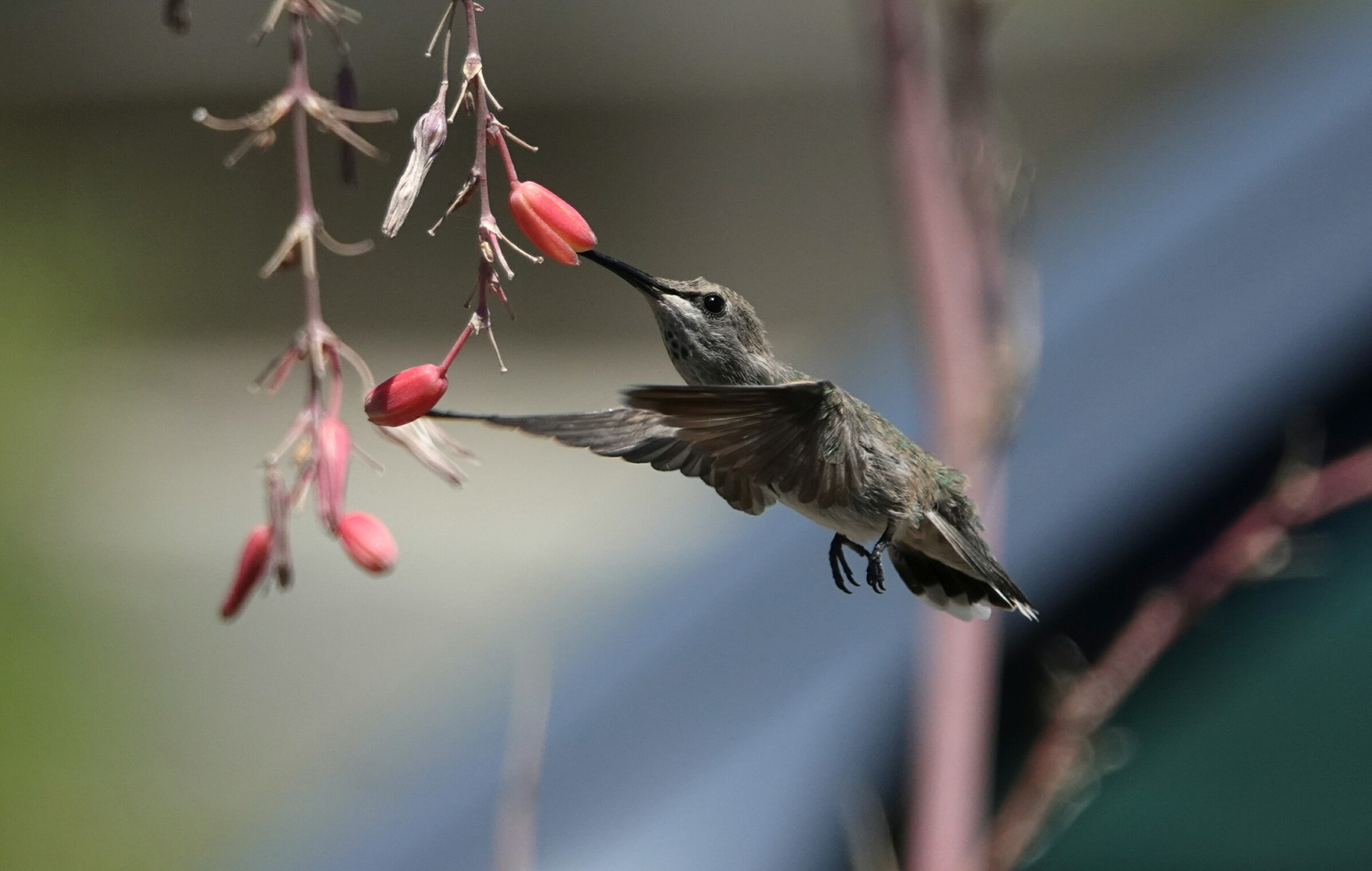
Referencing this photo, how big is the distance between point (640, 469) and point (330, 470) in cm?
527

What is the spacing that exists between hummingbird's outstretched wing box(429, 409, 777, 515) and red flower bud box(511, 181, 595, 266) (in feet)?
0.32

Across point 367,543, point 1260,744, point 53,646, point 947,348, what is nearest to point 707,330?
point 947,348

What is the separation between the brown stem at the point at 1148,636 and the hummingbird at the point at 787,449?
0.22 metres

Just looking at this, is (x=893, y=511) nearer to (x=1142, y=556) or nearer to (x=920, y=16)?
(x=920, y=16)

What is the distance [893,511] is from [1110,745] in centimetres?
78

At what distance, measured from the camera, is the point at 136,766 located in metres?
4.13

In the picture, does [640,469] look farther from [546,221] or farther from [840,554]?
[546,221]

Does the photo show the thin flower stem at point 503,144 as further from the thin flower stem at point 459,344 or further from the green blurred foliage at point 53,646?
the green blurred foliage at point 53,646

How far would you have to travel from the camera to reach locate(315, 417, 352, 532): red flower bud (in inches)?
35.3

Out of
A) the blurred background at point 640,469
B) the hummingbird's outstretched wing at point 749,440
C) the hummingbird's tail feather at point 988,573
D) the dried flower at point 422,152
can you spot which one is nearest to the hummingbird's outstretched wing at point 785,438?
the hummingbird's outstretched wing at point 749,440

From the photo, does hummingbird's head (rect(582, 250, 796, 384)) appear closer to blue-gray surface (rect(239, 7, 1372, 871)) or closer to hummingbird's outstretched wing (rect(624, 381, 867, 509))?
hummingbird's outstretched wing (rect(624, 381, 867, 509))

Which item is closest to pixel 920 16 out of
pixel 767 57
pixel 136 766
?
pixel 136 766

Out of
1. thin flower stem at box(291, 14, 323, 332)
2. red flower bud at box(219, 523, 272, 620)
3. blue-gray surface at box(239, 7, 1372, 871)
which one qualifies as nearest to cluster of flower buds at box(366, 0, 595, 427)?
thin flower stem at box(291, 14, 323, 332)

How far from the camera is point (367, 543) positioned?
932mm
